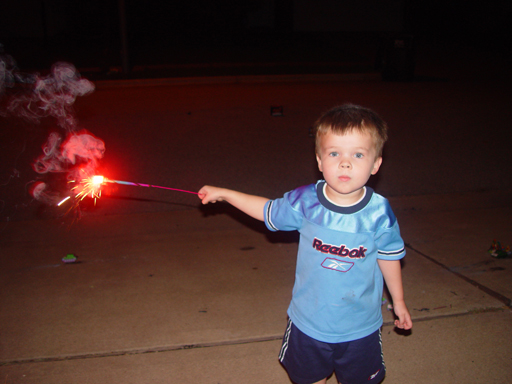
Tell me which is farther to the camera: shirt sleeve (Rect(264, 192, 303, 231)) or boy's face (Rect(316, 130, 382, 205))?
shirt sleeve (Rect(264, 192, 303, 231))

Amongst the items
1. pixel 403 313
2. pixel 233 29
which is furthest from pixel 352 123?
pixel 233 29

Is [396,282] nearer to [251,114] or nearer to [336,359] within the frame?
[336,359]

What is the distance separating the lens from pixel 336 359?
2.10m

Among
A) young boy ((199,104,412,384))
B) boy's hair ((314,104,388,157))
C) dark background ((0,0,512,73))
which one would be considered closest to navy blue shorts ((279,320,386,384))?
young boy ((199,104,412,384))

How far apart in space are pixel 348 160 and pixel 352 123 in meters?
0.16

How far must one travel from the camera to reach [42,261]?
384cm

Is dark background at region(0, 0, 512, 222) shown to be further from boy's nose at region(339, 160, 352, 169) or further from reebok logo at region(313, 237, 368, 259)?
boy's nose at region(339, 160, 352, 169)

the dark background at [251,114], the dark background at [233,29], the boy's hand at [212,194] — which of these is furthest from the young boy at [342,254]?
the dark background at [233,29]

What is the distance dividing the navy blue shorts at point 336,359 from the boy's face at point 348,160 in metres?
0.70

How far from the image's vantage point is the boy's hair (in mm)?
1927

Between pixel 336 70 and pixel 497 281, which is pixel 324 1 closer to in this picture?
pixel 336 70

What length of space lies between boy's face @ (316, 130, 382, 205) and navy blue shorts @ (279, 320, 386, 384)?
70 centimetres

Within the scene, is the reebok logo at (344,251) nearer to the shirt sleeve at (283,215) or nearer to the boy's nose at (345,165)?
the shirt sleeve at (283,215)

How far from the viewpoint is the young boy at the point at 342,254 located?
194 centimetres
